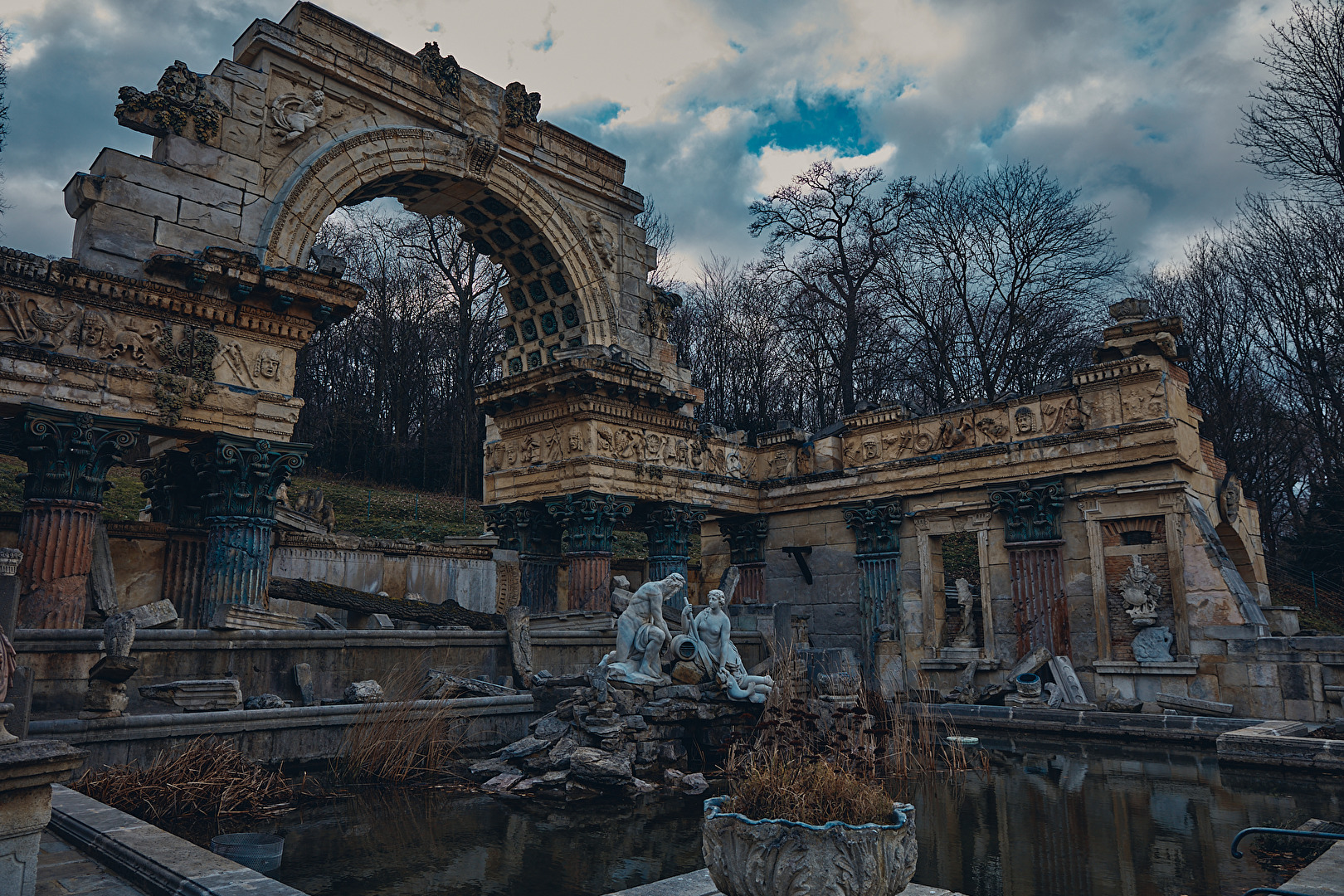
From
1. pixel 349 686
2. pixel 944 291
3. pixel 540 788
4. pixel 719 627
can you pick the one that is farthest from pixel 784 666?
pixel 944 291

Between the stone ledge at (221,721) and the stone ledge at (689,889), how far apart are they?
5327 mm

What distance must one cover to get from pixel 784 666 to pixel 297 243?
31.9 feet

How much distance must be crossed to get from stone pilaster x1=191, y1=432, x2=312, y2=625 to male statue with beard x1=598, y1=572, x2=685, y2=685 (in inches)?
199

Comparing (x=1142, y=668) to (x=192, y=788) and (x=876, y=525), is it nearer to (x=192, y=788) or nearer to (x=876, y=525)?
(x=876, y=525)

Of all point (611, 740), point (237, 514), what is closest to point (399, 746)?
point (611, 740)

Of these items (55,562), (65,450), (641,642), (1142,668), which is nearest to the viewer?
(55,562)

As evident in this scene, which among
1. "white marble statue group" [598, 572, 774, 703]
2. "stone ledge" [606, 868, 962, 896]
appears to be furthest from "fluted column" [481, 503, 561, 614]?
"stone ledge" [606, 868, 962, 896]

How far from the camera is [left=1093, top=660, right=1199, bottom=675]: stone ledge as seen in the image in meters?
13.0

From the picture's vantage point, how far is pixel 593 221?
17203mm

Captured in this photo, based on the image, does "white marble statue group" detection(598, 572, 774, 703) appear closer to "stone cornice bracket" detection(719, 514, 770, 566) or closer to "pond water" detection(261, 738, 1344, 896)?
"pond water" detection(261, 738, 1344, 896)

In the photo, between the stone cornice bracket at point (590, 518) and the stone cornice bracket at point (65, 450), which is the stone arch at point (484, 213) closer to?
the stone cornice bracket at point (590, 518)

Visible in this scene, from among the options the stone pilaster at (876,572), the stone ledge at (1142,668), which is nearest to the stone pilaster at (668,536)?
the stone pilaster at (876,572)

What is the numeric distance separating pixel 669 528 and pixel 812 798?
13.3 meters

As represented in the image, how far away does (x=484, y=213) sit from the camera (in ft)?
54.2
